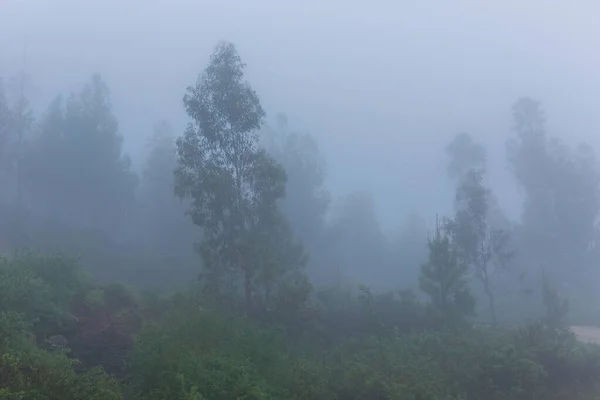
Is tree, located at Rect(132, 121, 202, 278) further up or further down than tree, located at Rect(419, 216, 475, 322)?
further up

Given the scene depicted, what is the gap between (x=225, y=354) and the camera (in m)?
13.0

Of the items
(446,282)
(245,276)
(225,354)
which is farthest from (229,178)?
(225,354)

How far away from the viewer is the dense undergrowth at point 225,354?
10898mm

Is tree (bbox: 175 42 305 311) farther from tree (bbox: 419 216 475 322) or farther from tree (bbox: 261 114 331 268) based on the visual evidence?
tree (bbox: 261 114 331 268)

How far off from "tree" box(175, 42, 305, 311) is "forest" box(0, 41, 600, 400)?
0.07m

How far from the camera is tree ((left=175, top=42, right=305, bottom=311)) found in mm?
22984

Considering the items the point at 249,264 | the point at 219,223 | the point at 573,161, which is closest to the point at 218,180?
the point at 219,223

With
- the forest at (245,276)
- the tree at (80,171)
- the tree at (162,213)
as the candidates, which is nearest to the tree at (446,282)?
the forest at (245,276)

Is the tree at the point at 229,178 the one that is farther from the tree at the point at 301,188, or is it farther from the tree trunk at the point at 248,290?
the tree at the point at 301,188

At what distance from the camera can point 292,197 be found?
5003 cm

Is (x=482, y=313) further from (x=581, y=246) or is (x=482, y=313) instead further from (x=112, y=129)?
(x=112, y=129)

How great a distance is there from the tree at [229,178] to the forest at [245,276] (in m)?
0.07

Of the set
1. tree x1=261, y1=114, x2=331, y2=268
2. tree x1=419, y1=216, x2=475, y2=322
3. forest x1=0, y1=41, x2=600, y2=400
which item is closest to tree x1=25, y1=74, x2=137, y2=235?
forest x1=0, y1=41, x2=600, y2=400

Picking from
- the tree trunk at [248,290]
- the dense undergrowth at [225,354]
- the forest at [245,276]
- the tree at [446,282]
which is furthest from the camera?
the tree at [446,282]
